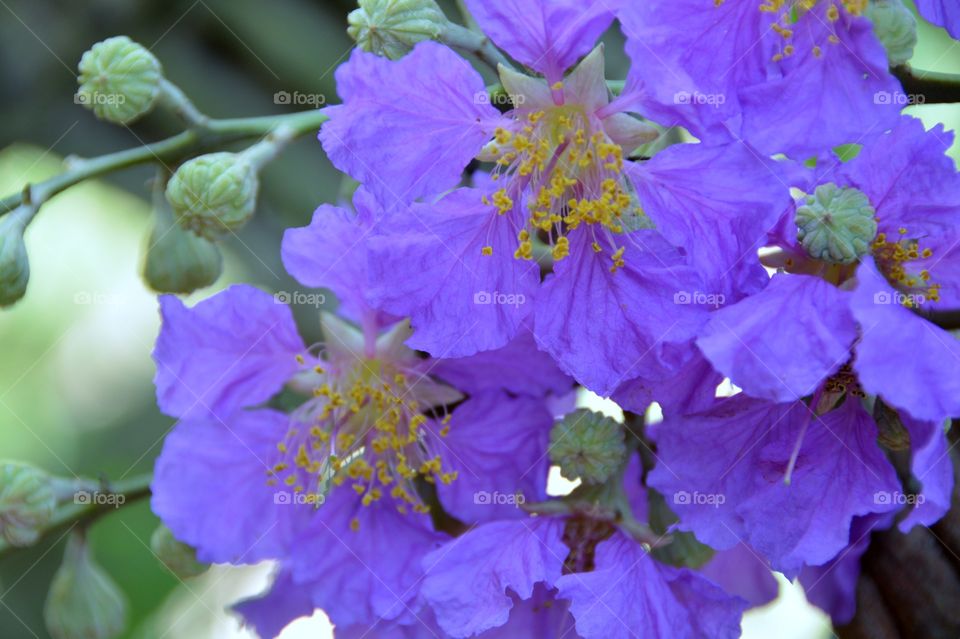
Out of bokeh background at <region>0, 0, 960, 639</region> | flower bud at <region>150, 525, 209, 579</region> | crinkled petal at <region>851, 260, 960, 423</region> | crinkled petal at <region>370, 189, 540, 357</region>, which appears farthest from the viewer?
bokeh background at <region>0, 0, 960, 639</region>

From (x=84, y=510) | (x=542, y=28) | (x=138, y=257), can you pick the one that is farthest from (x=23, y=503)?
(x=138, y=257)

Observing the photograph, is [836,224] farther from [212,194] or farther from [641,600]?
[212,194]

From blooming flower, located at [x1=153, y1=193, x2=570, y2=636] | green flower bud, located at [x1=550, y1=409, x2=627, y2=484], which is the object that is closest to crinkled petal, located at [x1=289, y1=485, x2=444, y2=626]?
blooming flower, located at [x1=153, y1=193, x2=570, y2=636]

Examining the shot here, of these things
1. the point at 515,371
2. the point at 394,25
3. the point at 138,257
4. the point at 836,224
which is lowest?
the point at 138,257

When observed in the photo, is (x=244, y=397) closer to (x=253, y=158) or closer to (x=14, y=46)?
(x=253, y=158)

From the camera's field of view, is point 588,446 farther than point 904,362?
Yes

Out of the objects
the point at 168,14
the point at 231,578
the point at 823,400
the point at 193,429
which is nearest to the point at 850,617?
the point at 823,400

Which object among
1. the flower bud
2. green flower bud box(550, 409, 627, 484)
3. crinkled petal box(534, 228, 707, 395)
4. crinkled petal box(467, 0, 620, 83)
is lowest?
the flower bud

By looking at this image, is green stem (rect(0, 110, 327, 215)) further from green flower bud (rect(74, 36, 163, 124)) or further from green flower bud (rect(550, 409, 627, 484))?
green flower bud (rect(550, 409, 627, 484))
